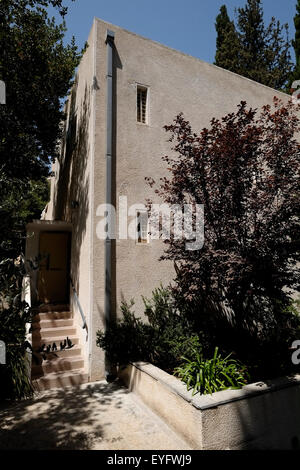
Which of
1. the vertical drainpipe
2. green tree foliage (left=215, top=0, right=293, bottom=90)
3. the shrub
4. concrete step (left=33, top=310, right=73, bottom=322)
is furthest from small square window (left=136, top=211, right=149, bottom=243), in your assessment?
green tree foliage (left=215, top=0, right=293, bottom=90)

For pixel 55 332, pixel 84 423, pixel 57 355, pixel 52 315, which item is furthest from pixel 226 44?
pixel 84 423

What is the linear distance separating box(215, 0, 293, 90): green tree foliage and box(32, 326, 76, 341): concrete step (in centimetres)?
1968

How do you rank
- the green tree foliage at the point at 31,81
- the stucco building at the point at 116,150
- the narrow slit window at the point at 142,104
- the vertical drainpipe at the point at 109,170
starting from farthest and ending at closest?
the green tree foliage at the point at 31,81
the narrow slit window at the point at 142,104
the stucco building at the point at 116,150
the vertical drainpipe at the point at 109,170

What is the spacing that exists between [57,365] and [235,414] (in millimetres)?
4175

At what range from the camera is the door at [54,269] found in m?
9.85

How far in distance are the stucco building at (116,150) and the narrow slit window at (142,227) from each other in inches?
1.4

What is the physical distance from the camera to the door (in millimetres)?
9852

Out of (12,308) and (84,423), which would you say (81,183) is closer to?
(12,308)

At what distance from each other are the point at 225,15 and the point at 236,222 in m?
22.6

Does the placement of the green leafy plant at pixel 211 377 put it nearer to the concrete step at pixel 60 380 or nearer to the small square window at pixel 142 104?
the concrete step at pixel 60 380

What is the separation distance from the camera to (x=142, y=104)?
27.5 feet

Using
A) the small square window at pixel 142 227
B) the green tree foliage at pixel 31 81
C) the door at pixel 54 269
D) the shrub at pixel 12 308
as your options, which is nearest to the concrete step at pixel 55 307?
the door at pixel 54 269

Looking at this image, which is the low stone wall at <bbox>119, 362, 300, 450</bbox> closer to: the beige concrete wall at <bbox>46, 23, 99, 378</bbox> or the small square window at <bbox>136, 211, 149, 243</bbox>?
the beige concrete wall at <bbox>46, 23, 99, 378</bbox>
